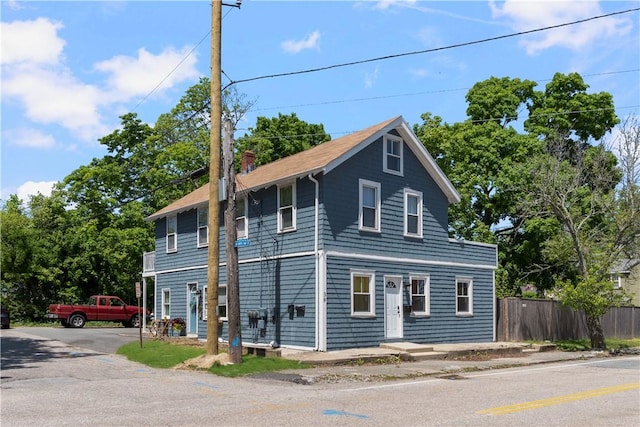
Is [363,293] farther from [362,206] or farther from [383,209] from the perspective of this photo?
[383,209]

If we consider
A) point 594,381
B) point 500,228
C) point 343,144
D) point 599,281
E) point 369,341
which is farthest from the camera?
point 500,228

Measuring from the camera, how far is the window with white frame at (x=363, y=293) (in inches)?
850

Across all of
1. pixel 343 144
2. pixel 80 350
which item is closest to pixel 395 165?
pixel 343 144

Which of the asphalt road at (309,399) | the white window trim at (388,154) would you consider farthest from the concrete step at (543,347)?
the white window trim at (388,154)

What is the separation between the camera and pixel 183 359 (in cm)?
1892

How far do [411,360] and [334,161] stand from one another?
6658 millimetres

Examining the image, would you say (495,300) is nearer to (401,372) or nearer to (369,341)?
(369,341)

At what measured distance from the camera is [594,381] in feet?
48.5

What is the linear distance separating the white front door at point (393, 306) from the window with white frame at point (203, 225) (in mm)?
8410

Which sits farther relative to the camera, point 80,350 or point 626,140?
point 626,140

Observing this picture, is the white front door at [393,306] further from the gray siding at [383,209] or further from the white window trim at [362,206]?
the white window trim at [362,206]

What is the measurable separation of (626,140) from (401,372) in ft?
47.4

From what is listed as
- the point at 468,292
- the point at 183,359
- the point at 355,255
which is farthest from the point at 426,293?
the point at 183,359

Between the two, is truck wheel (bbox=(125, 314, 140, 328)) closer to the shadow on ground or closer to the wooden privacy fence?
the shadow on ground
